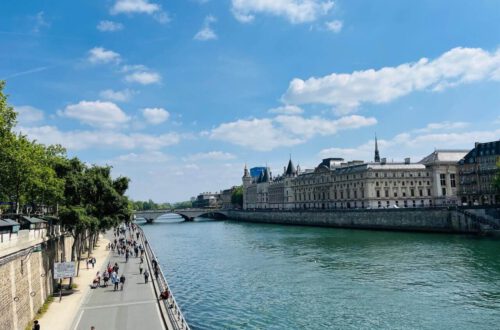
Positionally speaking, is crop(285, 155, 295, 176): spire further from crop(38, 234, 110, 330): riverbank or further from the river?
crop(38, 234, 110, 330): riverbank

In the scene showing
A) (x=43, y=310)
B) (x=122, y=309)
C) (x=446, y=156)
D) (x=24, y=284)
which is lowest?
(x=43, y=310)

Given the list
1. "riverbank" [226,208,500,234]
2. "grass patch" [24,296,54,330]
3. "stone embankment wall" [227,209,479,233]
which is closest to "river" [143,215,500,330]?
"grass patch" [24,296,54,330]

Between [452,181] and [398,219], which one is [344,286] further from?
[452,181]

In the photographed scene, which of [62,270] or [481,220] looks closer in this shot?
[62,270]

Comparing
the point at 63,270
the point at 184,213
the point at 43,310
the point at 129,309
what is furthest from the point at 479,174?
the point at 184,213

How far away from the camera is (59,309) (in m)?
29.0

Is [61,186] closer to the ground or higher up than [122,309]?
higher up

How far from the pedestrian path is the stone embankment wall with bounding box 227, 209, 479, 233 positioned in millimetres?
59637

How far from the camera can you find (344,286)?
37344mm

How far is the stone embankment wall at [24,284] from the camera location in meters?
21.4

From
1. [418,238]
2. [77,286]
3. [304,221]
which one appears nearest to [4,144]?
[77,286]

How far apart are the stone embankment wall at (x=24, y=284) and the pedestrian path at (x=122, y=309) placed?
2.83 m

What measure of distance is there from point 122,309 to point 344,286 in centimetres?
1870

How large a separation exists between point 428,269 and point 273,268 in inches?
620
